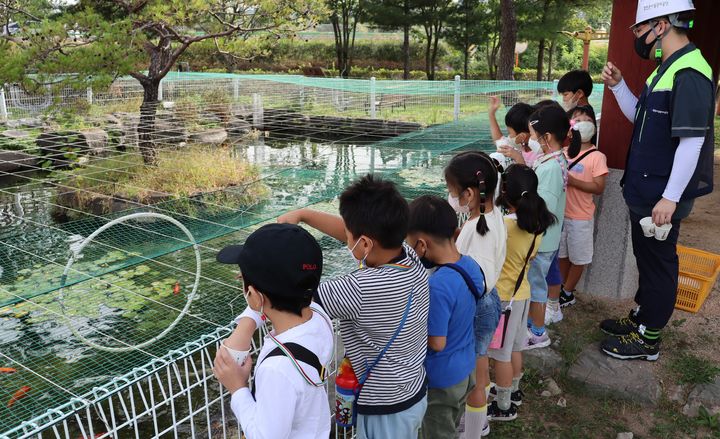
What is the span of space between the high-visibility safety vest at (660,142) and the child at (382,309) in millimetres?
1394

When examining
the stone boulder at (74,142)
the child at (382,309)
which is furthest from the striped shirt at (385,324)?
the stone boulder at (74,142)

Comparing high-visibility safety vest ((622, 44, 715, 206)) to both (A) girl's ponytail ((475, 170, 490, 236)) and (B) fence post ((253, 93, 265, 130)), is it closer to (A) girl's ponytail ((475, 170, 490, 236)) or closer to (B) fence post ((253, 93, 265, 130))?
(A) girl's ponytail ((475, 170, 490, 236))

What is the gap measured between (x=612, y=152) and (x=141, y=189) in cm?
495

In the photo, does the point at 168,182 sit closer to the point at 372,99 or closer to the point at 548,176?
the point at 548,176

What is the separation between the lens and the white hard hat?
7.27ft

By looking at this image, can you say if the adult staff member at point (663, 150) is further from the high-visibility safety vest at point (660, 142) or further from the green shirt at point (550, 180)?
the green shirt at point (550, 180)

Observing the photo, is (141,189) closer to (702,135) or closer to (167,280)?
(167,280)

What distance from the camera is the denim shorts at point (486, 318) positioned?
1862mm

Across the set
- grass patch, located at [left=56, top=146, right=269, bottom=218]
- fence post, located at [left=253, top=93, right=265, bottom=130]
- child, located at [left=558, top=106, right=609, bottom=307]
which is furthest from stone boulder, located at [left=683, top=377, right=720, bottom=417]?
fence post, located at [left=253, top=93, right=265, bottom=130]

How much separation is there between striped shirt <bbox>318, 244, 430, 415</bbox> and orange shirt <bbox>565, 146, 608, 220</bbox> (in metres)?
1.74

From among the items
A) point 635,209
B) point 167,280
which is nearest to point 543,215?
point 635,209

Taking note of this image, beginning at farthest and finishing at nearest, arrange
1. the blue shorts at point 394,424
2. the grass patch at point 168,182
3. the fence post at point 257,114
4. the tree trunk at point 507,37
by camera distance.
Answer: the fence post at point 257,114 → the tree trunk at point 507,37 → the grass patch at point 168,182 → the blue shorts at point 394,424

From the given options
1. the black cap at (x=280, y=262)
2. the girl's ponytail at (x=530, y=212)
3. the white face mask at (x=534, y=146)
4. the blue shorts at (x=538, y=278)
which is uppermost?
the white face mask at (x=534, y=146)

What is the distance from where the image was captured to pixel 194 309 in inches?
151
